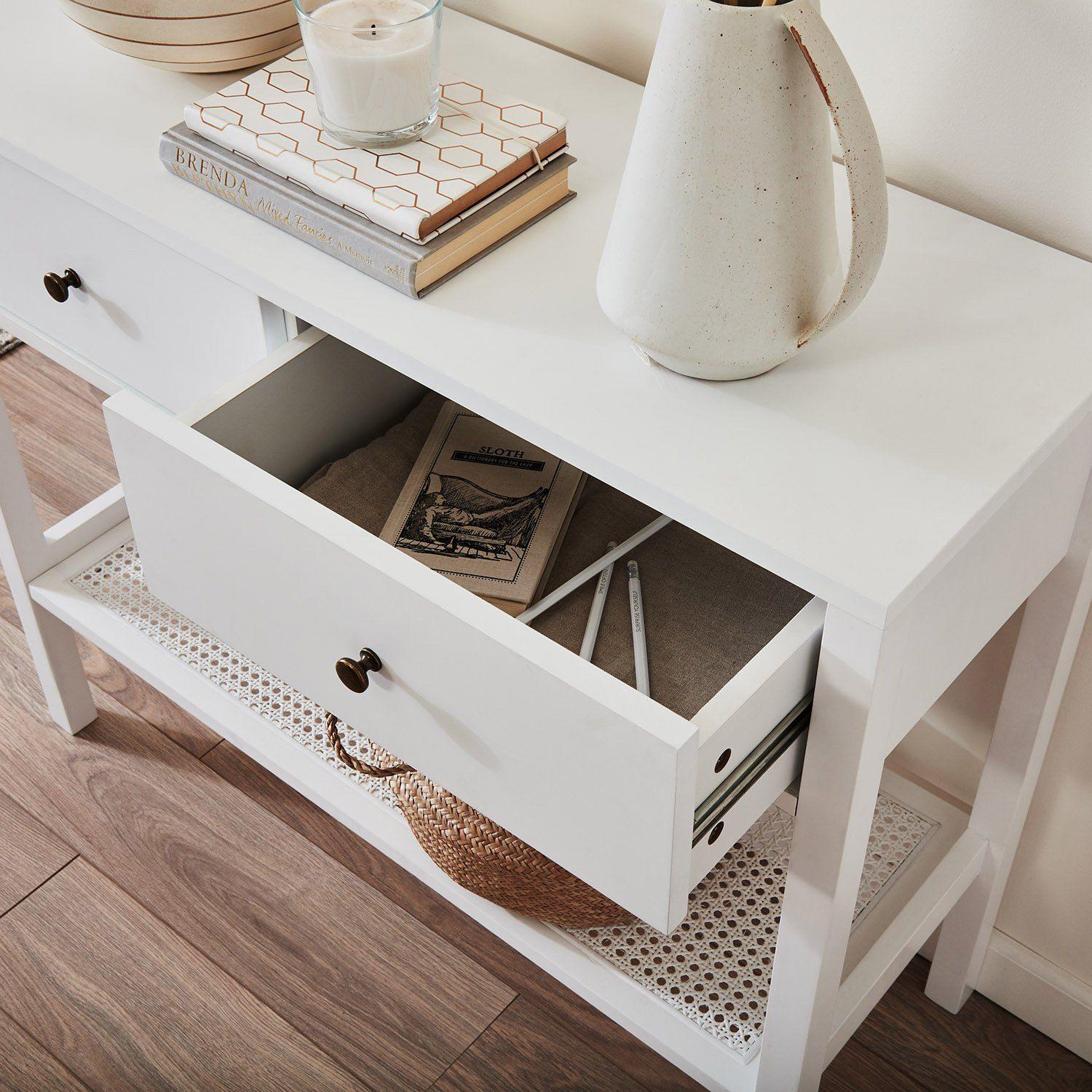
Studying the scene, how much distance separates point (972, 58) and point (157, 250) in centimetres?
54

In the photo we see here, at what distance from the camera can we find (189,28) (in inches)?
34.2

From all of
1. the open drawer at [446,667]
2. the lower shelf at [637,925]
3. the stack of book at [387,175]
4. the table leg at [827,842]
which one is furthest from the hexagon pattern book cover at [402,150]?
the lower shelf at [637,925]

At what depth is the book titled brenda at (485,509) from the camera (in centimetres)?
81

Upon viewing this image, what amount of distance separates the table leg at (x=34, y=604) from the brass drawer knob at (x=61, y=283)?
20cm

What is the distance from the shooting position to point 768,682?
60 centimetres

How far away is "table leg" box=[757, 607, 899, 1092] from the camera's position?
62 centimetres

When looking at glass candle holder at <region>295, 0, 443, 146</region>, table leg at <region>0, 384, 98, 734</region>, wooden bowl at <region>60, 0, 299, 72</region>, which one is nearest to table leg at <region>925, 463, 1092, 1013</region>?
glass candle holder at <region>295, 0, 443, 146</region>

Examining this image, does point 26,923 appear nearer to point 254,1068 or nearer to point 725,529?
point 254,1068

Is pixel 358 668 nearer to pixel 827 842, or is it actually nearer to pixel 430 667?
pixel 430 667

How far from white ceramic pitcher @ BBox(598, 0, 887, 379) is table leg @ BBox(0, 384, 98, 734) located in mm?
702

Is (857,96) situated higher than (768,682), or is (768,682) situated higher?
(857,96)

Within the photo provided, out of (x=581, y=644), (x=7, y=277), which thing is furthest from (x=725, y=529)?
(x=7, y=277)

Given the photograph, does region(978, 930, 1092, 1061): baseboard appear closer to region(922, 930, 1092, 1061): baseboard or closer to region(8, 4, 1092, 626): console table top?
region(922, 930, 1092, 1061): baseboard

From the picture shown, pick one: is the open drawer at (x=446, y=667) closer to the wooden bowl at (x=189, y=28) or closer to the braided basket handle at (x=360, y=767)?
the braided basket handle at (x=360, y=767)
